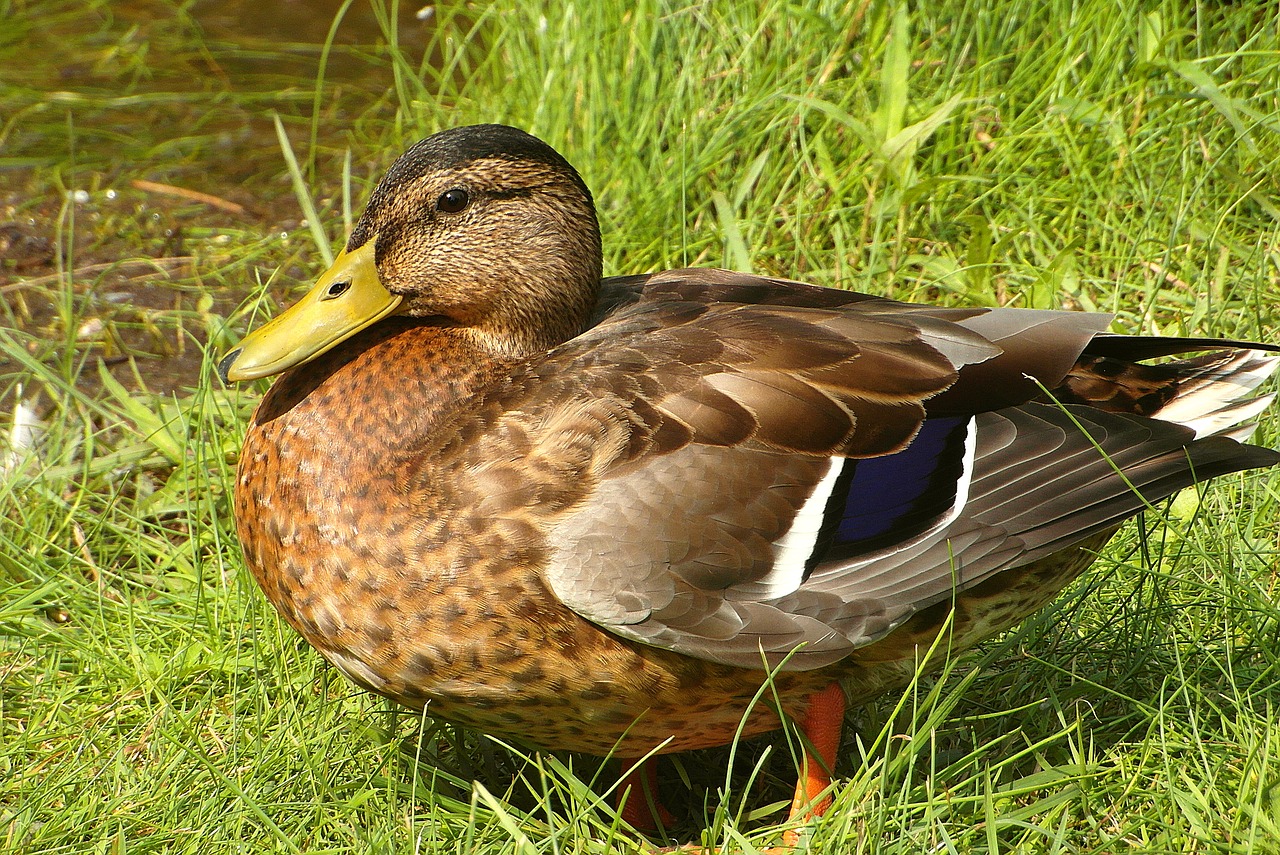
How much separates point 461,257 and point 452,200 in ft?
0.35

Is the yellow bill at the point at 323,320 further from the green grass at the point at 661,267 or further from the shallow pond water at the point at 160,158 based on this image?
the shallow pond water at the point at 160,158

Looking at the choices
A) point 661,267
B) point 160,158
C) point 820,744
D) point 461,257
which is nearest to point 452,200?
point 461,257

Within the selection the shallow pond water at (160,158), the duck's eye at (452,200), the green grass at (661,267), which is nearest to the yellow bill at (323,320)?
the duck's eye at (452,200)

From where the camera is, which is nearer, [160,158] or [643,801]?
[643,801]

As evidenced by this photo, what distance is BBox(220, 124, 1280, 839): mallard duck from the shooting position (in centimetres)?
228

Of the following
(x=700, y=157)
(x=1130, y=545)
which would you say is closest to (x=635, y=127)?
(x=700, y=157)

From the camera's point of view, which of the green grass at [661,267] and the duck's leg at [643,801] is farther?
the duck's leg at [643,801]

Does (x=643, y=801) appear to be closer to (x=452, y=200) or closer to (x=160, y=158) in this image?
(x=452, y=200)

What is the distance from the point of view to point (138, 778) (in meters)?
2.65

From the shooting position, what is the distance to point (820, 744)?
100 inches

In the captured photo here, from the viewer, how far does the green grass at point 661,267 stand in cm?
250

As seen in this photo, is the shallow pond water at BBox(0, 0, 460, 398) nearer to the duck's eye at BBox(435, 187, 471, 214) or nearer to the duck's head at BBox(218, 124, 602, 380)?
the duck's head at BBox(218, 124, 602, 380)

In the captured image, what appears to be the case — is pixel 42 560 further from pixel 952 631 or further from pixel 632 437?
pixel 952 631

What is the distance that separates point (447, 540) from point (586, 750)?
20.8 inches
